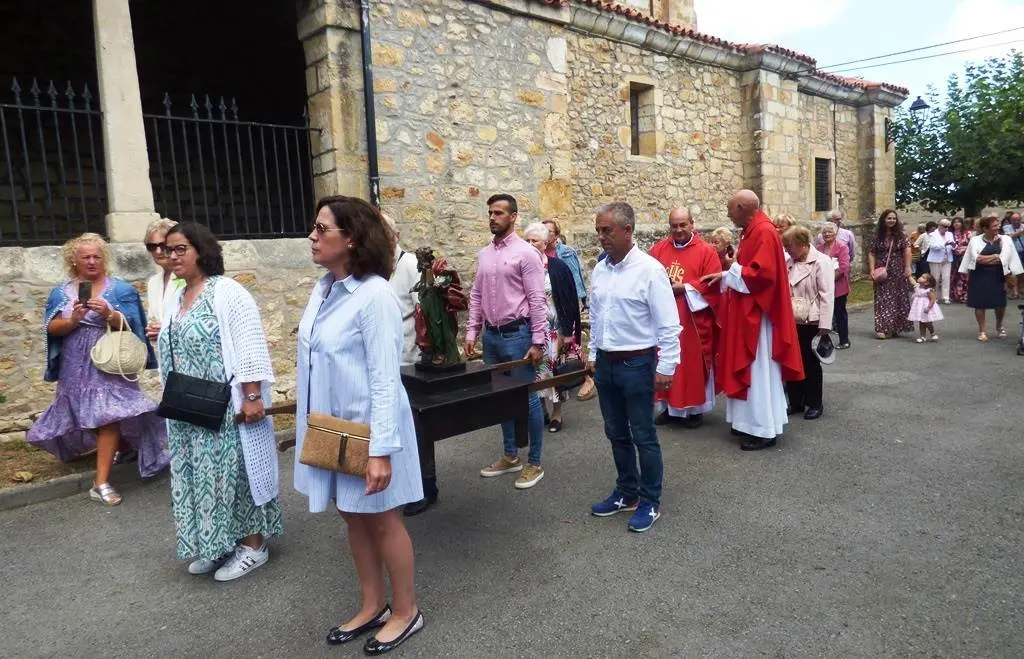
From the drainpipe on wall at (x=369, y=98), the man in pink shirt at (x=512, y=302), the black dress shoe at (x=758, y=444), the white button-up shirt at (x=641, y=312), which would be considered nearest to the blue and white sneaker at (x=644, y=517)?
the white button-up shirt at (x=641, y=312)

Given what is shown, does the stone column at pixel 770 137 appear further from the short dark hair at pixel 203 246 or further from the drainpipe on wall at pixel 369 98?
the short dark hair at pixel 203 246

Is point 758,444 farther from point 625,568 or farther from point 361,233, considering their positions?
point 361,233

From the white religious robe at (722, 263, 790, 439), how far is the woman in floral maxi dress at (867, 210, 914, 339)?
5444mm

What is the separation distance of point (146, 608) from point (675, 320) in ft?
9.69

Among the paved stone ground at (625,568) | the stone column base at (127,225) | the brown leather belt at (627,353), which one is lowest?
the paved stone ground at (625,568)

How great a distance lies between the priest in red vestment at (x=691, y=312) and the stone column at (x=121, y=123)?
4685 mm

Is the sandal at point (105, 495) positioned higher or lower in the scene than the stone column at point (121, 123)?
lower

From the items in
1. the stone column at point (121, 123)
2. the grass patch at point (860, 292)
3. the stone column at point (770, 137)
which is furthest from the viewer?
the grass patch at point (860, 292)

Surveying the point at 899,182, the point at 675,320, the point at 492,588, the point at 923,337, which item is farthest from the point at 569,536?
the point at 899,182

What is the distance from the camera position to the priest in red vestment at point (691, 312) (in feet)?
18.2

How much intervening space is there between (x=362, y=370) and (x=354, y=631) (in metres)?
1.13

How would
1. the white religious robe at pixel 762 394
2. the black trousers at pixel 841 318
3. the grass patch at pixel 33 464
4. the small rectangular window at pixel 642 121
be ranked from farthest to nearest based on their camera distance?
Result: 1. the small rectangular window at pixel 642 121
2. the black trousers at pixel 841 318
3. the white religious robe at pixel 762 394
4. the grass patch at pixel 33 464

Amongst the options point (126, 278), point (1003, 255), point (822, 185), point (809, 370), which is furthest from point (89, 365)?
point (822, 185)

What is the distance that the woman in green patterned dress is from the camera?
3.22 metres
